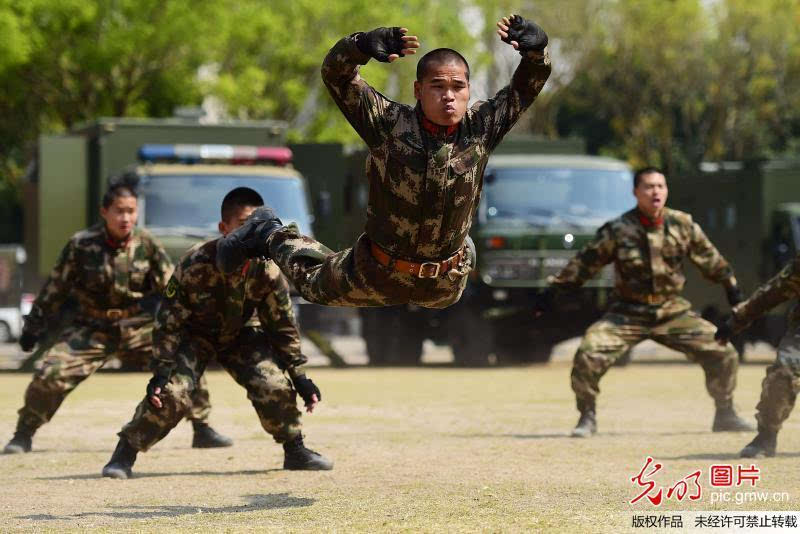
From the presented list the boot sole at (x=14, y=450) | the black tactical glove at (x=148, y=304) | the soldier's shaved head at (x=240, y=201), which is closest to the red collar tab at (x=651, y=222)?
the black tactical glove at (x=148, y=304)

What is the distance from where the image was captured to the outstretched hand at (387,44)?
7934mm

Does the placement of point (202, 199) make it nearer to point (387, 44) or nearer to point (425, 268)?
point (425, 268)

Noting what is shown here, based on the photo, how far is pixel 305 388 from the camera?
33.6ft

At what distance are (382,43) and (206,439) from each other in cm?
551

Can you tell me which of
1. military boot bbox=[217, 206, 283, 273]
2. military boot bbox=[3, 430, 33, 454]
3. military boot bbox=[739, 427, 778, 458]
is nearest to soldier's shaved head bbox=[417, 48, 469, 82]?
military boot bbox=[217, 206, 283, 273]

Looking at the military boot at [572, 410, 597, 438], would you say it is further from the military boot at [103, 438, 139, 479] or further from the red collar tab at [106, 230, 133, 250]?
the military boot at [103, 438, 139, 479]

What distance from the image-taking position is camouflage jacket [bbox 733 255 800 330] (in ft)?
36.3

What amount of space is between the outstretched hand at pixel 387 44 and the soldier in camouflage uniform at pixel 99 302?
179 inches

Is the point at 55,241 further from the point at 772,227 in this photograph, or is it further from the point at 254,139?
the point at 772,227

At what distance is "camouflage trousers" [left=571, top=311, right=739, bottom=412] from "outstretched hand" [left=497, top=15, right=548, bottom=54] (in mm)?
5375

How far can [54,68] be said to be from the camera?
39.4 m

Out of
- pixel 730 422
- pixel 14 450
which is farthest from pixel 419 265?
pixel 730 422

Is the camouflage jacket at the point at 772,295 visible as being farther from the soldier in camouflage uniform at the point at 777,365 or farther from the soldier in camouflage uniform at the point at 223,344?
the soldier in camouflage uniform at the point at 223,344

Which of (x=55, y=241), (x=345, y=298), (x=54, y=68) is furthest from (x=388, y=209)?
(x=54, y=68)
